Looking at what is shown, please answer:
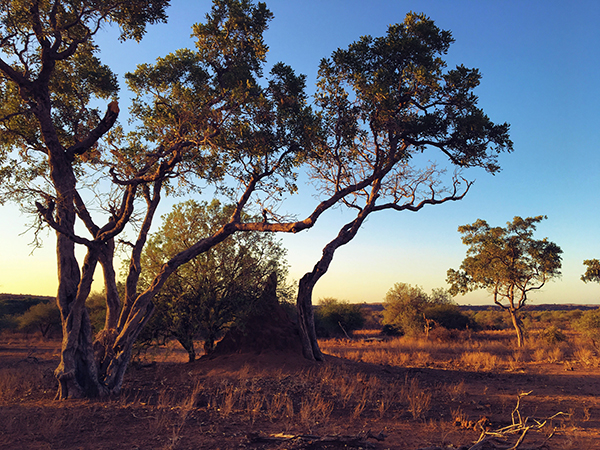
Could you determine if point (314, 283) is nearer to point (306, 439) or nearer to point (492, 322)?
point (306, 439)

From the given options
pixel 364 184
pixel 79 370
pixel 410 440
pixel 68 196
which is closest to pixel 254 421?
pixel 410 440

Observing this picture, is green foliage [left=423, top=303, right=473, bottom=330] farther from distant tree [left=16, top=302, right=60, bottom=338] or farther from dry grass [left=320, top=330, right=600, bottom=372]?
distant tree [left=16, top=302, right=60, bottom=338]

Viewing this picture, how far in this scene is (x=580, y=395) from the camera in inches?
434

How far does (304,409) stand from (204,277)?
793cm

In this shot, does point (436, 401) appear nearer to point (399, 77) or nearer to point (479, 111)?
point (479, 111)

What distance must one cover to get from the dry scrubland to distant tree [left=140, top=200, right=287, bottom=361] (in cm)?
157

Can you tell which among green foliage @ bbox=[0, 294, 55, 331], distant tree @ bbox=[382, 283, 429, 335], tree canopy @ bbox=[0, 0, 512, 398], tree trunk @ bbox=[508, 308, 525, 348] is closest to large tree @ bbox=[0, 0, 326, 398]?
tree canopy @ bbox=[0, 0, 512, 398]

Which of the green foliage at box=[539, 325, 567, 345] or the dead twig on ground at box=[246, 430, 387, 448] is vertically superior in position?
the dead twig on ground at box=[246, 430, 387, 448]

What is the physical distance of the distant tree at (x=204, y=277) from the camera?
556 inches

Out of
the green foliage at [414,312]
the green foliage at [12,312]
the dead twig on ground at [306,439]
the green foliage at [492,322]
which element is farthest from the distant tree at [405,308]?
the green foliage at [12,312]

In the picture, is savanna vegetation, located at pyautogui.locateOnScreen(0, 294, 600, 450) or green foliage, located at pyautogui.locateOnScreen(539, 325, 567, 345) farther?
green foliage, located at pyautogui.locateOnScreen(539, 325, 567, 345)

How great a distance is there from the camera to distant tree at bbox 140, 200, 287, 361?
1412 cm

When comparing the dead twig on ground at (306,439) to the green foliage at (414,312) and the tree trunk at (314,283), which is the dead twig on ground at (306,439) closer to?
the tree trunk at (314,283)

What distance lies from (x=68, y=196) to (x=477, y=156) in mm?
12702
